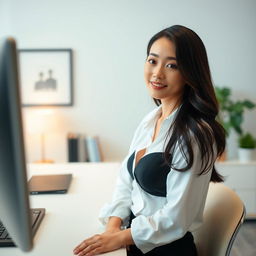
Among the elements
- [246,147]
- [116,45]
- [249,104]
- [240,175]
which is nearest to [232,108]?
[249,104]

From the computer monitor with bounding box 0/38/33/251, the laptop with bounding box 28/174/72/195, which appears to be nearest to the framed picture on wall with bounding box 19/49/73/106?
the laptop with bounding box 28/174/72/195

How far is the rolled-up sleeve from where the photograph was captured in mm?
992

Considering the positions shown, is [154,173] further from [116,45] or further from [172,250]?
[116,45]

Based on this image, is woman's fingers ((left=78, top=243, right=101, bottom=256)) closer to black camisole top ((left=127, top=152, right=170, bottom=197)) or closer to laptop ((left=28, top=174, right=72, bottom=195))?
black camisole top ((left=127, top=152, right=170, bottom=197))

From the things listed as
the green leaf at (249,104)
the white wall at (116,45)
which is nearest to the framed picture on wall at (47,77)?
the white wall at (116,45)

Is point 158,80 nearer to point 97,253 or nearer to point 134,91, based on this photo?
point 97,253

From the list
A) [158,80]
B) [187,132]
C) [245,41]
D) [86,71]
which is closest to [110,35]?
[86,71]

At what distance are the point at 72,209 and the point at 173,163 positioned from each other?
45 cm

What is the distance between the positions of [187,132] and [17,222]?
2.39ft

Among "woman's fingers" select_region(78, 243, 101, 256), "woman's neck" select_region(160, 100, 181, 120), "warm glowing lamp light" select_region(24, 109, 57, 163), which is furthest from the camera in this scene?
"warm glowing lamp light" select_region(24, 109, 57, 163)

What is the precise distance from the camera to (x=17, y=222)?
431mm

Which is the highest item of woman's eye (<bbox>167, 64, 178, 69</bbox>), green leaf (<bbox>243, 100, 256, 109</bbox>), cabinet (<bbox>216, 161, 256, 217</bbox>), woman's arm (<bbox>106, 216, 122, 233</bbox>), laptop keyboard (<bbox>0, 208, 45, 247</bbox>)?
woman's eye (<bbox>167, 64, 178, 69</bbox>)

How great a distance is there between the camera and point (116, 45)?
2977mm

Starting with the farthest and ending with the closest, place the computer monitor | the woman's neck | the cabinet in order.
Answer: the cabinet → the woman's neck → the computer monitor
